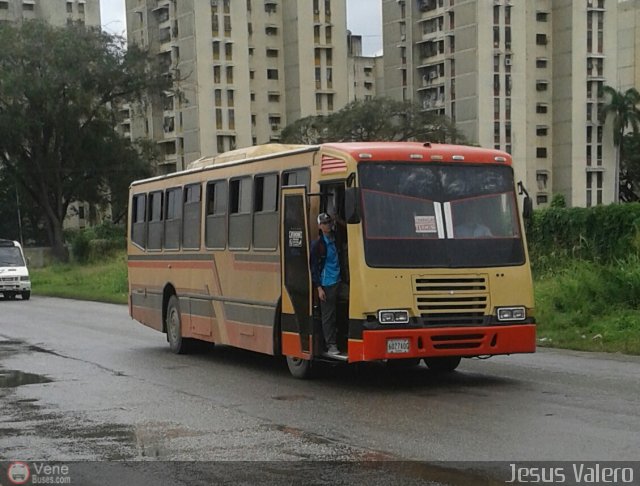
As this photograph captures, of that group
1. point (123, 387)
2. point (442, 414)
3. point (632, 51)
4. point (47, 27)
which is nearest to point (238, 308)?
point (123, 387)

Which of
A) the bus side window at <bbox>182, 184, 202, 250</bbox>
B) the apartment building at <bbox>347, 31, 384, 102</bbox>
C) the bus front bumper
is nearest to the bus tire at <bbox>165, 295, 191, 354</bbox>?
the bus side window at <bbox>182, 184, 202, 250</bbox>

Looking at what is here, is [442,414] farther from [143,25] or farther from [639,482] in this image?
[143,25]

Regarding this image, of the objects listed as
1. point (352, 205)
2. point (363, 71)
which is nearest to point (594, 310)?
point (352, 205)

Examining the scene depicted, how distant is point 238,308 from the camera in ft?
47.2

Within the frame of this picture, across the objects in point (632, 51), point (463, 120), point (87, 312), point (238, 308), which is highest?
point (632, 51)

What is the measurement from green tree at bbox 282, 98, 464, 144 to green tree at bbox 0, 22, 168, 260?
631 inches

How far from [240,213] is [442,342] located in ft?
13.4

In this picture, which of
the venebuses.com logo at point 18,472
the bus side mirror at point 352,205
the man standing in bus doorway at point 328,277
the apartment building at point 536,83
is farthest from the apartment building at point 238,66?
the venebuses.com logo at point 18,472

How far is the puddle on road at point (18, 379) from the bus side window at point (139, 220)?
4405 mm

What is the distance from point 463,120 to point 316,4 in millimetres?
21423

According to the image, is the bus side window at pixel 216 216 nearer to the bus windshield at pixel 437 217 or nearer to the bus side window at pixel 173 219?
the bus side window at pixel 173 219

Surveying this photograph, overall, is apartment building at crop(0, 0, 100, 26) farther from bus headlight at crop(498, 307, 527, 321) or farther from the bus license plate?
the bus license plate

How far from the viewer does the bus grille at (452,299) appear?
11.6 metres

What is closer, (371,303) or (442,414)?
(442,414)
